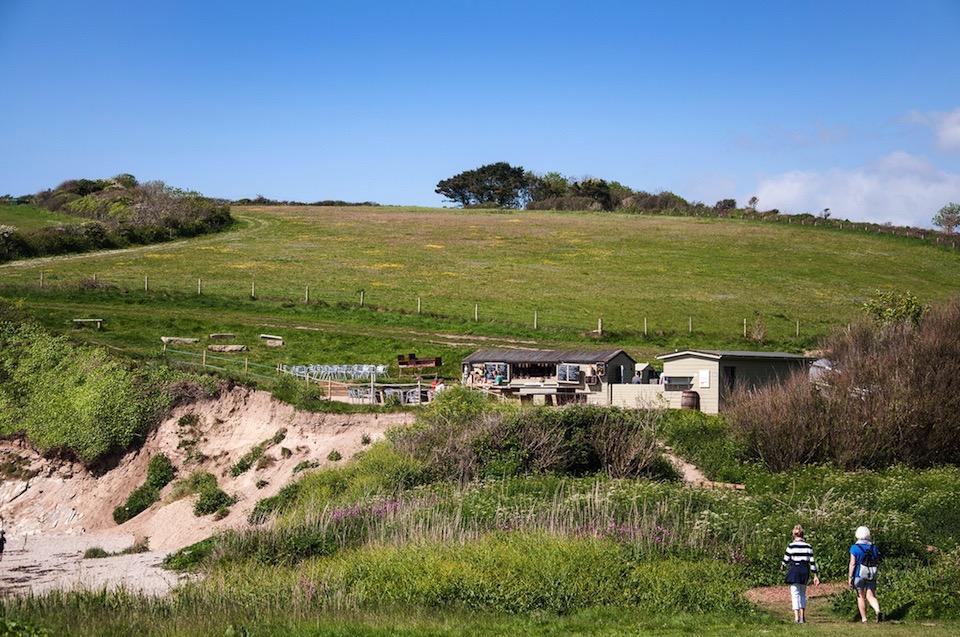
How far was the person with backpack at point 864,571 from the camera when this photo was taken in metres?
23.7

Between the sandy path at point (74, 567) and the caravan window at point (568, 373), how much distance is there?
20878mm

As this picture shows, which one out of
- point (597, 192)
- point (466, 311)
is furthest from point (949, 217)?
point (466, 311)

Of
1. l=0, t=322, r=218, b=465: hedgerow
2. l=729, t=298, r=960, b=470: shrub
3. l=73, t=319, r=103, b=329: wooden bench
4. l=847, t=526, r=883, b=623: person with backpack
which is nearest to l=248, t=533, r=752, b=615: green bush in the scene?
l=847, t=526, r=883, b=623: person with backpack

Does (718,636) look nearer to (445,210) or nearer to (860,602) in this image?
(860,602)

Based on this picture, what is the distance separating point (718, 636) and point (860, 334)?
3247cm

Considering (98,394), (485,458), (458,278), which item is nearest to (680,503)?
(485,458)

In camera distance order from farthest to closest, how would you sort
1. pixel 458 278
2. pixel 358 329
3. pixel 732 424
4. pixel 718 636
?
pixel 458 278 < pixel 358 329 < pixel 732 424 < pixel 718 636

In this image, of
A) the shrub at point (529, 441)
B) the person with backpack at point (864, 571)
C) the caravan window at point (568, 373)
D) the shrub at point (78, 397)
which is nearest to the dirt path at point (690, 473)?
the shrub at point (529, 441)

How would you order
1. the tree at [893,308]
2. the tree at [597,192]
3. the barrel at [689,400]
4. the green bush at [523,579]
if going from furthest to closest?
the tree at [597,192] → the tree at [893,308] → the barrel at [689,400] → the green bush at [523,579]

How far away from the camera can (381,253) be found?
328ft

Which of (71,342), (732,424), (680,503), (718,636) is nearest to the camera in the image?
(718,636)

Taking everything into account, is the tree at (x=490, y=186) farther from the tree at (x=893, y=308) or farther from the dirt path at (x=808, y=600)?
the dirt path at (x=808, y=600)

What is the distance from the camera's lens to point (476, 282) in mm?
86688

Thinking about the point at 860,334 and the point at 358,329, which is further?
the point at 358,329
